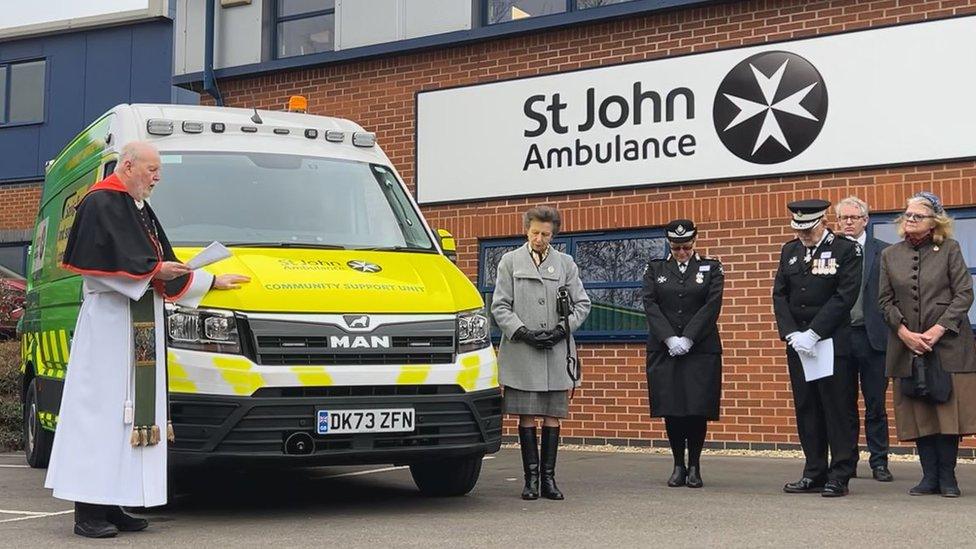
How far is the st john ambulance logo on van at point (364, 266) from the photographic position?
7.28 metres

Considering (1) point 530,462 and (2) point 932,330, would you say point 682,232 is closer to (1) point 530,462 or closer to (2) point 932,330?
(2) point 932,330

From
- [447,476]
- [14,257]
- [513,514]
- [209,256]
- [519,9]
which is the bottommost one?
[513,514]

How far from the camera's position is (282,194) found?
7980 millimetres

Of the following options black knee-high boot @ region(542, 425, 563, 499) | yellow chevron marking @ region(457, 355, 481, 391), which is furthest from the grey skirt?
yellow chevron marking @ region(457, 355, 481, 391)

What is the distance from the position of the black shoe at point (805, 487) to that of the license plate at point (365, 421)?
2.79 metres

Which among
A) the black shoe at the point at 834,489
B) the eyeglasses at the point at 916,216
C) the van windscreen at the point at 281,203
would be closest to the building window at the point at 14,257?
the van windscreen at the point at 281,203

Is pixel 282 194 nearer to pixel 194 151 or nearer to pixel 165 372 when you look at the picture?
pixel 194 151

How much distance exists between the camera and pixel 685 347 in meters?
8.68

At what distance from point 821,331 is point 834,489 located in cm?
97

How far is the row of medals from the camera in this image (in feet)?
27.0

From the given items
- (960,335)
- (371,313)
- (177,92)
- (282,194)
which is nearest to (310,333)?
(371,313)

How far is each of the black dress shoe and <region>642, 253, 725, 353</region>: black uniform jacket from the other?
3.96 m

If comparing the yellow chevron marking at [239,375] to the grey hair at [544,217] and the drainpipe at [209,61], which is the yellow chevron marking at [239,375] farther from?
the drainpipe at [209,61]

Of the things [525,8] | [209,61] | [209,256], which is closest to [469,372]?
[209,256]
